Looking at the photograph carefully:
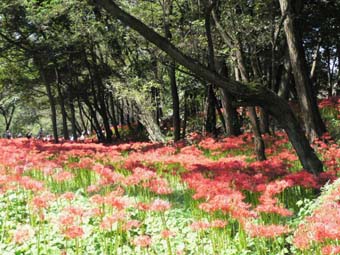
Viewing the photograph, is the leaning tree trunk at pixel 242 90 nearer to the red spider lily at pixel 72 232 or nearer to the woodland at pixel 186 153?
the woodland at pixel 186 153

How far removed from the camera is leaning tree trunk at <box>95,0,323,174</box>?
679 centimetres

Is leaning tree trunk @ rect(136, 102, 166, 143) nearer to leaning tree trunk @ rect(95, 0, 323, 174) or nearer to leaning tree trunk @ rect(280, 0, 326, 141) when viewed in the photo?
leaning tree trunk @ rect(280, 0, 326, 141)

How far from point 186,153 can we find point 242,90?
3677mm

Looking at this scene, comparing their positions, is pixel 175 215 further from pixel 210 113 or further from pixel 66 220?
pixel 210 113

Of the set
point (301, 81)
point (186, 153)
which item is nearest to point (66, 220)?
point (186, 153)

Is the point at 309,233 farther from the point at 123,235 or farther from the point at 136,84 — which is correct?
the point at 136,84

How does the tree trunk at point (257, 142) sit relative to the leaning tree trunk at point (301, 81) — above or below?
below

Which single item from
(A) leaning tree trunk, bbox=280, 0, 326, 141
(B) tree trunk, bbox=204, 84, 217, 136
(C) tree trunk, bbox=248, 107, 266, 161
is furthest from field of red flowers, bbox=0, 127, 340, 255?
(B) tree trunk, bbox=204, 84, 217, 136

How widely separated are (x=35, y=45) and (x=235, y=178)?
15174 millimetres

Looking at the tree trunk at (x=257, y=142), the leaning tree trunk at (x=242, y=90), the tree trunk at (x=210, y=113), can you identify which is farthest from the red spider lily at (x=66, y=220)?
the tree trunk at (x=210, y=113)

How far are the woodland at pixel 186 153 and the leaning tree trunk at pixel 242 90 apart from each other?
0.06ft

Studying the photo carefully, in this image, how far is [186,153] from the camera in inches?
417

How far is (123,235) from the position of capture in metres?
5.43

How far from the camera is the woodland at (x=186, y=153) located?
15.9 ft
